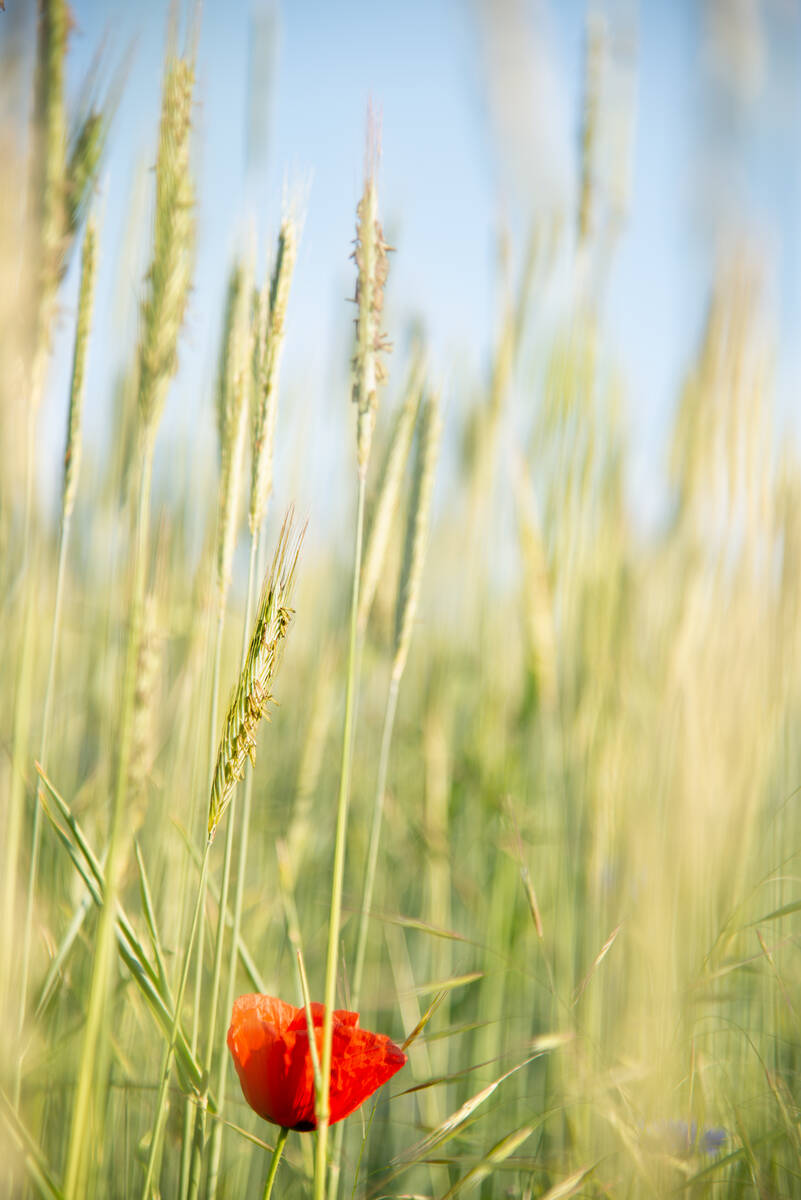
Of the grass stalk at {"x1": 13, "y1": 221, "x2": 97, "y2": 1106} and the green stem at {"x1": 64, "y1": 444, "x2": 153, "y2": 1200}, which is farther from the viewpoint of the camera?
the grass stalk at {"x1": 13, "y1": 221, "x2": 97, "y2": 1106}

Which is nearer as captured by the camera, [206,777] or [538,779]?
[206,777]

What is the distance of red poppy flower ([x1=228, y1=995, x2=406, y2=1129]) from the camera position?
0.32 meters

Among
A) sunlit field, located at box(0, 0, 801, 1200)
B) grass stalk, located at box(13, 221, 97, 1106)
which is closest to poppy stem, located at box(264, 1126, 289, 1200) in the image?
sunlit field, located at box(0, 0, 801, 1200)

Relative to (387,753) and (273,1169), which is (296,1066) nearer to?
(273,1169)

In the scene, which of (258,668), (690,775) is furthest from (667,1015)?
(258,668)

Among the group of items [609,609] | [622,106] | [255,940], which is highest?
[622,106]

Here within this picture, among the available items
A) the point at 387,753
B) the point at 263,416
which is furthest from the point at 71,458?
the point at 387,753

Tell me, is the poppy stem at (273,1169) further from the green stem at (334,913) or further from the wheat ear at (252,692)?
the wheat ear at (252,692)

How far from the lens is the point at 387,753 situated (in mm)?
612

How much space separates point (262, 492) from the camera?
13.1 inches

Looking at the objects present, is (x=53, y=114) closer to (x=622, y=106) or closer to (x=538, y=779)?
(x=622, y=106)

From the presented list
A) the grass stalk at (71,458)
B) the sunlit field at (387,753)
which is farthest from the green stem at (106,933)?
the grass stalk at (71,458)

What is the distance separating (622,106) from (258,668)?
1.85 ft

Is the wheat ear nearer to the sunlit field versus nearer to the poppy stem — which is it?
the sunlit field
